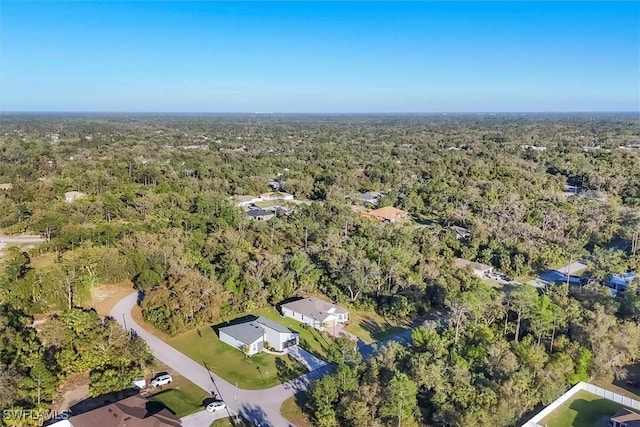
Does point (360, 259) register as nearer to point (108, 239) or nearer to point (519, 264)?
point (519, 264)

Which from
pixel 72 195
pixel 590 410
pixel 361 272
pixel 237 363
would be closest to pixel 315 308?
pixel 361 272

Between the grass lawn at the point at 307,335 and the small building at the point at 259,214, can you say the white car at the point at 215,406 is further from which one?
the small building at the point at 259,214

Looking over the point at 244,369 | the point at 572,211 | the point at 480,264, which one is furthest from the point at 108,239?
the point at 572,211

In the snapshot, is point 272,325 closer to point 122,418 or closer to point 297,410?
point 297,410

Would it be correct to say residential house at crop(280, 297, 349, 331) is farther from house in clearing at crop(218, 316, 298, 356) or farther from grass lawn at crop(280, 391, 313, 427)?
grass lawn at crop(280, 391, 313, 427)

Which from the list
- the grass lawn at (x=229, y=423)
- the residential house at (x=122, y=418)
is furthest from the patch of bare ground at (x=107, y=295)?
the grass lawn at (x=229, y=423)

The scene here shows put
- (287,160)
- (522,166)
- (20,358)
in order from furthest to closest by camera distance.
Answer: (287,160) → (522,166) → (20,358)

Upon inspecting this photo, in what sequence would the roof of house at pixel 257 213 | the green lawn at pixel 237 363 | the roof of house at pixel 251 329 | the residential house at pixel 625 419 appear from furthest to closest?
the roof of house at pixel 257 213 < the roof of house at pixel 251 329 < the green lawn at pixel 237 363 < the residential house at pixel 625 419
